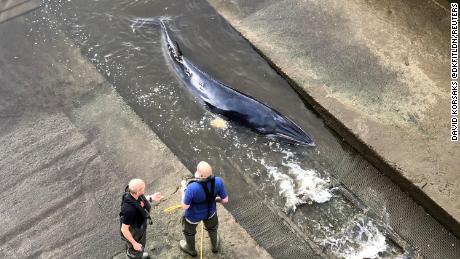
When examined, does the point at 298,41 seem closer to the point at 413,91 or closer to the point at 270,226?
the point at 413,91

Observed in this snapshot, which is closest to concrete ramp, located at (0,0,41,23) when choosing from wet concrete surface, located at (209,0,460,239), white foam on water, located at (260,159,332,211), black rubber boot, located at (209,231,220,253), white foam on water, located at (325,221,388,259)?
wet concrete surface, located at (209,0,460,239)

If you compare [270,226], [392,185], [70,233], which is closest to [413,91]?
[392,185]

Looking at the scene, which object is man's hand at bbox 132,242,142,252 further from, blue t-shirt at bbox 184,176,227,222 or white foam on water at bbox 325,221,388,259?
white foam on water at bbox 325,221,388,259

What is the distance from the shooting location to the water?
794 centimetres

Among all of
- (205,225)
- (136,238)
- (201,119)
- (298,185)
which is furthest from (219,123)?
(136,238)

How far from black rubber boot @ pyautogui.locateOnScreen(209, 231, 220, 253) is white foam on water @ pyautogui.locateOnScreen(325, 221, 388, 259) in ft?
5.69

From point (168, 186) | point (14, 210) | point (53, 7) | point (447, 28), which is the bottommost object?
point (14, 210)

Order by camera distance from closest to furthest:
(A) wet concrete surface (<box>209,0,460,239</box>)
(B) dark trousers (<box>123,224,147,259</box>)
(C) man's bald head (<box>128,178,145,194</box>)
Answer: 1. (C) man's bald head (<box>128,178,145,194</box>)
2. (B) dark trousers (<box>123,224,147,259</box>)
3. (A) wet concrete surface (<box>209,0,460,239</box>)

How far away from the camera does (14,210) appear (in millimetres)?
7859

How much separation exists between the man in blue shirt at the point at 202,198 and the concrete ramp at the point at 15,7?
714 centimetres

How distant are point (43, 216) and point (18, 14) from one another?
5382 mm

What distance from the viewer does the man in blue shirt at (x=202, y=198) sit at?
230 inches

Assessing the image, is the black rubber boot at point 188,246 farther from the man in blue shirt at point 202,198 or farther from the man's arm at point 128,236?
the man's arm at point 128,236

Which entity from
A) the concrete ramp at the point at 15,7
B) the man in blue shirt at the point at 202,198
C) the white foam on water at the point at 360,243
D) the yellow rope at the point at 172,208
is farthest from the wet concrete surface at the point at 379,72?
the concrete ramp at the point at 15,7
